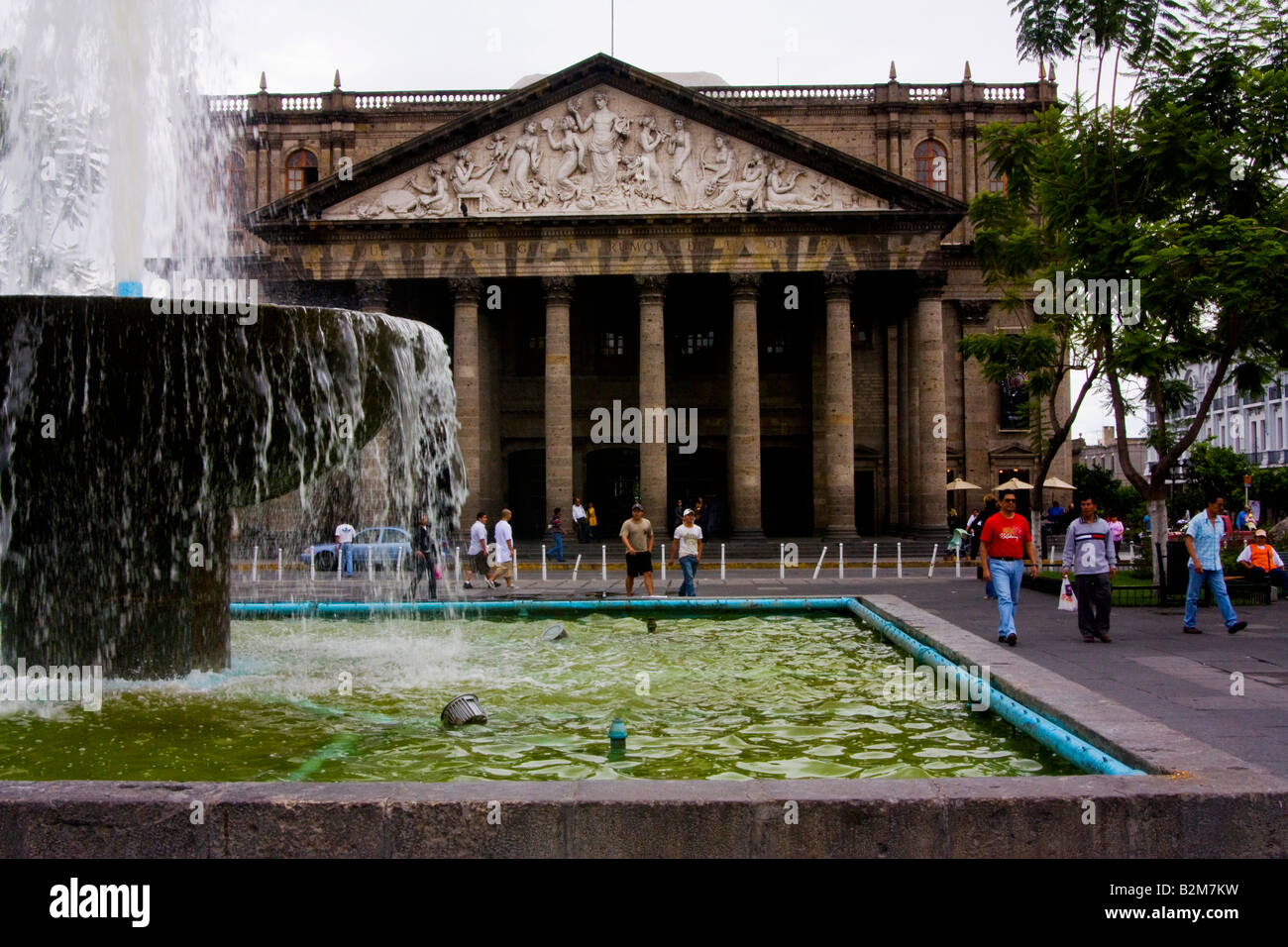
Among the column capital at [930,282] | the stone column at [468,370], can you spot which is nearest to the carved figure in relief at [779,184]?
the column capital at [930,282]

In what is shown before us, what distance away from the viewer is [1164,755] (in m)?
5.45

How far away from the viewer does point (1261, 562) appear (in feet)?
58.8

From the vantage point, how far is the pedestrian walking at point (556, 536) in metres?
34.1

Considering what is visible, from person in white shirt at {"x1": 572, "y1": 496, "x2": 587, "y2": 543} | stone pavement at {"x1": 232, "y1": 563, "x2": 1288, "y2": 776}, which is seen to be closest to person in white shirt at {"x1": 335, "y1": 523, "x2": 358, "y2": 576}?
stone pavement at {"x1": 232, "y1": 563, "x2": 1288, "y2": 776}

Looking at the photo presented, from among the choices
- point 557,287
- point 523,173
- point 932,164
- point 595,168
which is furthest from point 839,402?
point 932,164

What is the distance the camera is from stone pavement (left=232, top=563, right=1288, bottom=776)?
7.42 m

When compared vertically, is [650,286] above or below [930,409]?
above

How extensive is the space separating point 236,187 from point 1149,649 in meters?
41.5

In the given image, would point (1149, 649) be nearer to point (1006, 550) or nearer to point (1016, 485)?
point (1006, 550)

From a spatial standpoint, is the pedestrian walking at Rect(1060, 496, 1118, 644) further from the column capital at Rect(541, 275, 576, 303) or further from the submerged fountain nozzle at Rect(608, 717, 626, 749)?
the column capital at Rect(541, 275, 576, 303)

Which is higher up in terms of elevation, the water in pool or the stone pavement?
the water in pool

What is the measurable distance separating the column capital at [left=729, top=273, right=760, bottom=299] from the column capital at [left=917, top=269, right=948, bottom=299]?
17.4ft

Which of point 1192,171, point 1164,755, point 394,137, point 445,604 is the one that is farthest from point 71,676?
point 394,137

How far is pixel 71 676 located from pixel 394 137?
129 ft
